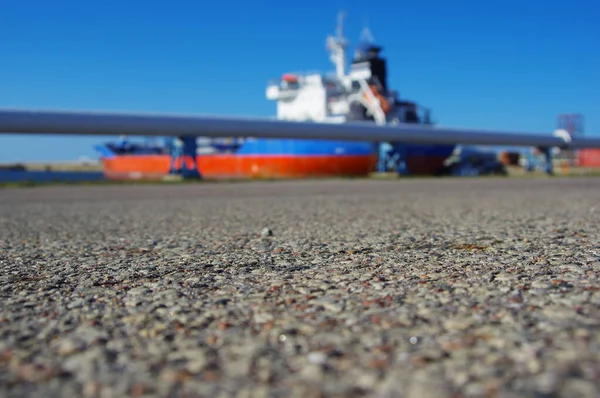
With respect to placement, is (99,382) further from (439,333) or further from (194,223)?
(194,223)

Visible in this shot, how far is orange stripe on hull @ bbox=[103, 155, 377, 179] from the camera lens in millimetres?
21750

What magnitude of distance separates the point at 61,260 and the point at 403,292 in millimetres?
1543

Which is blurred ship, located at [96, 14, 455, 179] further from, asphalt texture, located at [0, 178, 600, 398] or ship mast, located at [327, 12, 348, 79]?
asphalt texture, located at [0, 178, 600, 398]

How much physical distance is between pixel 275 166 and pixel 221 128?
23.6ft

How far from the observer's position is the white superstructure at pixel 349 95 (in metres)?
23.6

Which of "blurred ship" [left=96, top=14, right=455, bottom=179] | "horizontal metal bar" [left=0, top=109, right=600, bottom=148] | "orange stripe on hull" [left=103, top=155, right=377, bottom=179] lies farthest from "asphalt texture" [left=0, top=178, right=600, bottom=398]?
"orange stripe on hull" [left=103, top=155, right=377, bottom=179]

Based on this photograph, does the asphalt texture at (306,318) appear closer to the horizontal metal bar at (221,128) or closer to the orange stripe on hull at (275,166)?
the horizontal metal bar at (221,128)

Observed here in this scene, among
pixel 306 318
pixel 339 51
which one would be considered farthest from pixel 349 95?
pixel 306 318

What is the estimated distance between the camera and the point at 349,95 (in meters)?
24.6

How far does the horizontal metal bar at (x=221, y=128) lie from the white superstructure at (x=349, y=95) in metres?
4.00

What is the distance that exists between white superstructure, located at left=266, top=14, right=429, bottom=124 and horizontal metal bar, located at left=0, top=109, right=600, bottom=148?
4000mm

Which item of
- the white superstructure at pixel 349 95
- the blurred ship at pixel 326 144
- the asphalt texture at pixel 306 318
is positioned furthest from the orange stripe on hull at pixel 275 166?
the asphalt texture at pixel 306 318

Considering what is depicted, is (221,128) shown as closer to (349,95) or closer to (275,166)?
(275,166)

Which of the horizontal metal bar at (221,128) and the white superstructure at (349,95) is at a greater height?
the white superstructure at (349,95)
